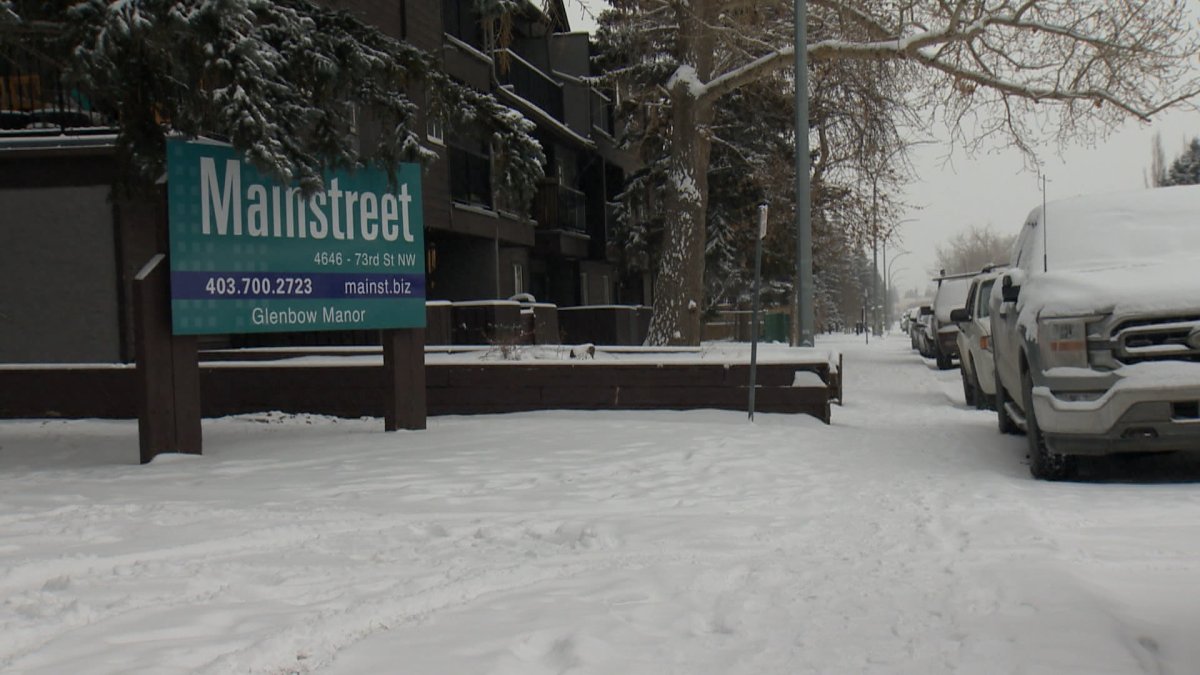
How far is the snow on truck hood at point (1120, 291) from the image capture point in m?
6.89

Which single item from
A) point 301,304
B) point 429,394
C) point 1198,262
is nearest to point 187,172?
point 301,304

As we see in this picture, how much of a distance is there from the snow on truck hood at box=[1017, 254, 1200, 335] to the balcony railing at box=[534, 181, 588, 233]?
67.7 ft

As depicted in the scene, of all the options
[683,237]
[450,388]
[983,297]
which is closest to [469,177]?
[683,237]

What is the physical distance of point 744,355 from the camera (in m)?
12.2

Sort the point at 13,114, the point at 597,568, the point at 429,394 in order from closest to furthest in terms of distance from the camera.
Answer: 1. the point at 597,568
2. the point at 429,394
3. the point at 13,114

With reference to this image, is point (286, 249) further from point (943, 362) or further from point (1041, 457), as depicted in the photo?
point (943, 362)

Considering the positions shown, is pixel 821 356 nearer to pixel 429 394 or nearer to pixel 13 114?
pixel 429 394

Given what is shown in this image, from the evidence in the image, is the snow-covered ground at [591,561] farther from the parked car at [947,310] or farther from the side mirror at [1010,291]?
the parked car at [947,310]

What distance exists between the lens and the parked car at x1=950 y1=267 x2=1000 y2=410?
12195mm

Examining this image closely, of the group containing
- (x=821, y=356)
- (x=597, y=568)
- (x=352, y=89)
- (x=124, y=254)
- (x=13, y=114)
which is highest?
(x=13, y=114)

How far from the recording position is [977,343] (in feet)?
42.1

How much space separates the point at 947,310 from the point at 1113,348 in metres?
16.9

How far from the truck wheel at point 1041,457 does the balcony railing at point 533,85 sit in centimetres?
1836

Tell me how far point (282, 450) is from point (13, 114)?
785 centimetres
